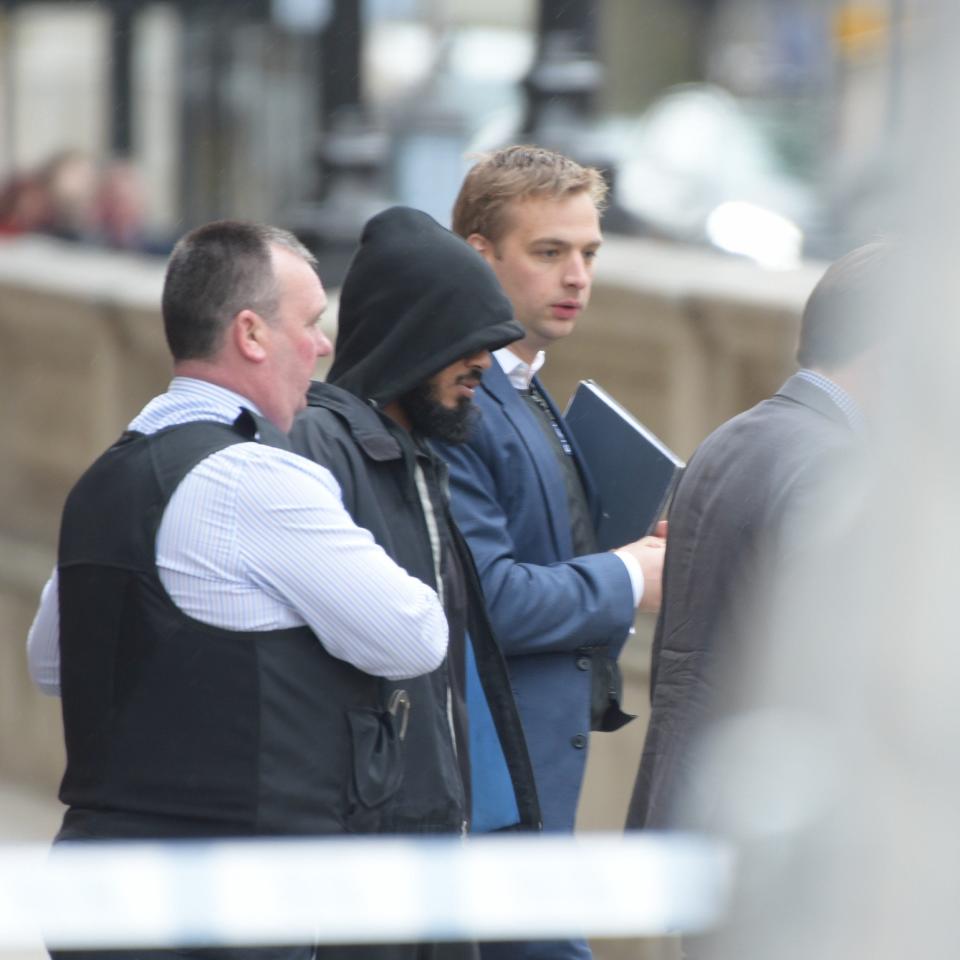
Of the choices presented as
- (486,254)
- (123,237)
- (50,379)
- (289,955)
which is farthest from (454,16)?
(289,955)

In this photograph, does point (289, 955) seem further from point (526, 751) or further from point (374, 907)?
point (526, 751)

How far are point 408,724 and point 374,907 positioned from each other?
171cm

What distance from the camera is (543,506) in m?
3.75

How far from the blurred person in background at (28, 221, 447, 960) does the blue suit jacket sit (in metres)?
0.66

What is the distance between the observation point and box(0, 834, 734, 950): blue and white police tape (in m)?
1.32

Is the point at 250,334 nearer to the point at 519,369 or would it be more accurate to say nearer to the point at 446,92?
the point at 519,369

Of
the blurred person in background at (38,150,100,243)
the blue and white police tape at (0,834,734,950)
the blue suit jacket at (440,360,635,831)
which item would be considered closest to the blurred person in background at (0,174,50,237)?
the blurred person in background at (38,150,100,243)

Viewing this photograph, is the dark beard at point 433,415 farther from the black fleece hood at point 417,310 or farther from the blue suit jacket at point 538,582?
the blue suit jacket at point 538,582

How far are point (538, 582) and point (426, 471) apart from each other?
39cm

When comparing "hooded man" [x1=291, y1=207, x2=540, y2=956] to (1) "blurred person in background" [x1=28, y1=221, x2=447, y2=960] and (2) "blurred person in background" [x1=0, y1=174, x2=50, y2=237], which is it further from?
(2) "blurred person in background" [x1=0, y1=174, x2=50, y2=237]

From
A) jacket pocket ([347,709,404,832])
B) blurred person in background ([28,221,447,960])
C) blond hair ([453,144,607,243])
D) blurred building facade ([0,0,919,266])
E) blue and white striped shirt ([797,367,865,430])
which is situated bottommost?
blurred building facade ([0,0,919,266])

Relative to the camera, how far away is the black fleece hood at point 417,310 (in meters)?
3.33

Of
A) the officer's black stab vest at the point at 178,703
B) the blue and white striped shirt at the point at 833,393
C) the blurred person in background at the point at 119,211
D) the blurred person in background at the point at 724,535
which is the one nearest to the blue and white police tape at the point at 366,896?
the officer's black stab vest at the point at 178,703

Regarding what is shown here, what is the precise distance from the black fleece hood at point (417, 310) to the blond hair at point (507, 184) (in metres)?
0.42
